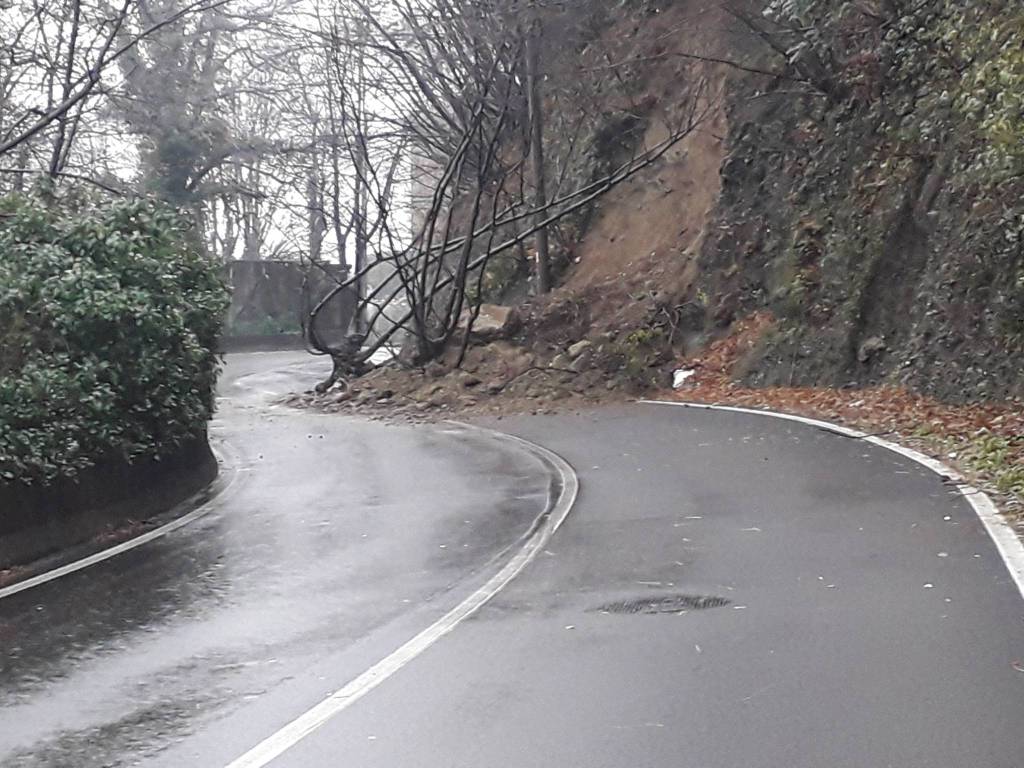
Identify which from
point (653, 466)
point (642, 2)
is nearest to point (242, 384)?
point (642, 2)

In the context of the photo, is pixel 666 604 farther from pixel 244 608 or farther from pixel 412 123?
pixel 412 123

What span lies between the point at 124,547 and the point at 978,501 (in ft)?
25.0

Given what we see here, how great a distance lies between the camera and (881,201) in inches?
882

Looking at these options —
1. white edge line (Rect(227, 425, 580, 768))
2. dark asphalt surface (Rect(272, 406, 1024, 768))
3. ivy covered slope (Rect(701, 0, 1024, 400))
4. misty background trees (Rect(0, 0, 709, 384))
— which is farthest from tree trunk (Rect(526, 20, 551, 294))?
dark asphalt surface (Rect(272, 406, 1024, 768))

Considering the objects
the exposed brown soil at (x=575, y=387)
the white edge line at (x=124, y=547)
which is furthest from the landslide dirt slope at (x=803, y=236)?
the white edge line at (x=124, y=547)

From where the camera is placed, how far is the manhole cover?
28.0 ft

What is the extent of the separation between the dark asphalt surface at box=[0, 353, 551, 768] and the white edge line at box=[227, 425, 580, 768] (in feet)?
0.37

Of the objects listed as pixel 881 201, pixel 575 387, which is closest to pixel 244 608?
pixel 575 387

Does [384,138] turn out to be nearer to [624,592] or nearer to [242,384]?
[242,384]

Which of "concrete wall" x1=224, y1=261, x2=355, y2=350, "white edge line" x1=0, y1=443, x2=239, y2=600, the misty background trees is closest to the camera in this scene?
"white edge line" x1=0, y1=443, x2=239, y2=600

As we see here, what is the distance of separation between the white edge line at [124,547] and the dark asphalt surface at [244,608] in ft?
0.46

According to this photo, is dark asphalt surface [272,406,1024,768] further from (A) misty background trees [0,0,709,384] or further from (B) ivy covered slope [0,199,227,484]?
(A) misty background trees [0,0,709,384]

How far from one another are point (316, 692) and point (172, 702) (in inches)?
30.1

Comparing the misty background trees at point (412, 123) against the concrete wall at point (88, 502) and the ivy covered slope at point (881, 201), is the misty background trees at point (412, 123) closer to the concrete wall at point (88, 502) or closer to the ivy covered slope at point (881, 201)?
the ivy covered slope at point (881, 201)
